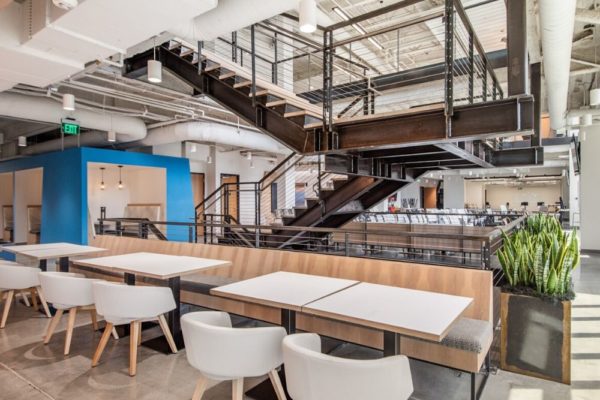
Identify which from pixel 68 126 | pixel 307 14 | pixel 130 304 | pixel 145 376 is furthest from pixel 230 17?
pixel 68 126

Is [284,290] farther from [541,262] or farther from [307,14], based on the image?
[307,14]

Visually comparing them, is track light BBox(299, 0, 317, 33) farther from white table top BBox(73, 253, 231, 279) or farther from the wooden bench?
white table top BBox(73, 253, 231, 279)

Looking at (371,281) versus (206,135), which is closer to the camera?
(371,281)

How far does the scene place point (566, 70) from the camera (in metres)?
5.44

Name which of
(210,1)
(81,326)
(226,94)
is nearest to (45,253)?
(81,326)

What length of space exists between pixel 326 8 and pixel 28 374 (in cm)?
623

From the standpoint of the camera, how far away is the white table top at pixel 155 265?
11.0 feet

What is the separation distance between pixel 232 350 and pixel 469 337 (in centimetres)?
158

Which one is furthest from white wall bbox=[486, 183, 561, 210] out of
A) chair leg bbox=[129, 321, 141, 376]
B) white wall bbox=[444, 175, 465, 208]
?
chair leg bbox=[129, 321, 141, 376]

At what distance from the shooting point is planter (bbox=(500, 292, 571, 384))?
2.88 meters

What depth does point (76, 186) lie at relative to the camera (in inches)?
340

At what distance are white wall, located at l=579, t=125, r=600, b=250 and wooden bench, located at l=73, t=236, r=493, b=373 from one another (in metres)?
8.74

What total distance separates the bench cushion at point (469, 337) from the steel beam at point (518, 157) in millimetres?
4374

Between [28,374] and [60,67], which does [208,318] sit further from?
[60,67]
